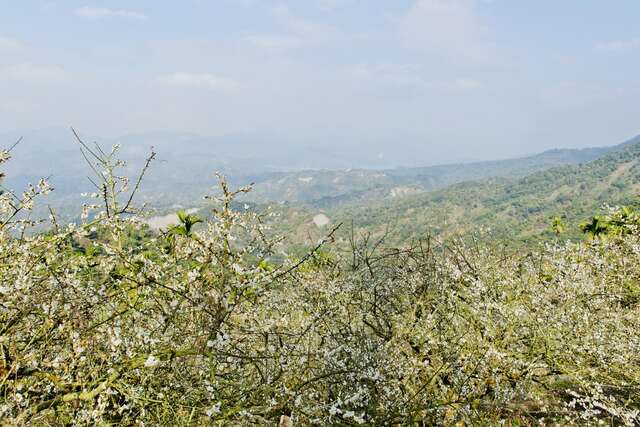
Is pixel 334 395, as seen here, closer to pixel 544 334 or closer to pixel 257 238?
pixel 257 238

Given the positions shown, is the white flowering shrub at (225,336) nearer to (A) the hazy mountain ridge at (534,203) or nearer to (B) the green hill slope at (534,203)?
(B) the green hill slope at (534,203)

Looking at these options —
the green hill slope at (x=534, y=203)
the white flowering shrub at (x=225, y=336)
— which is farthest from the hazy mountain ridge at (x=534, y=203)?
the white flowering shrub at (x=225, y=336)

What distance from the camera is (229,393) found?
434 cm

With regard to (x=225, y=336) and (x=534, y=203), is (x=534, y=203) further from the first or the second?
(x=225, y=336)

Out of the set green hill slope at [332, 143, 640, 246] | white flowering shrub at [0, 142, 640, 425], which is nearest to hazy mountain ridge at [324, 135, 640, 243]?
green hill slope at [332, 143, 640, 246]

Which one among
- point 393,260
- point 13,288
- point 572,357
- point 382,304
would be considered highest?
point 13,288

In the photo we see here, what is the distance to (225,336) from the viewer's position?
3818 mm

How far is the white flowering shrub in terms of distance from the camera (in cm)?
371

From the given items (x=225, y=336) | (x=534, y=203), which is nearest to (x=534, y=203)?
(x=534, y=203)

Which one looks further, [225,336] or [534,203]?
[534,203]

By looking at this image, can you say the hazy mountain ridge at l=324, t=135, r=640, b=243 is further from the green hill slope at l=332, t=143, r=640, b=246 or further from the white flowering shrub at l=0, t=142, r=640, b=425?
the white flowering shrub at l=0, t=142, r=640, b=425

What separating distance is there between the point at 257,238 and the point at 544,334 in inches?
191

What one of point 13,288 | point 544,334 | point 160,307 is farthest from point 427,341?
point 13,288

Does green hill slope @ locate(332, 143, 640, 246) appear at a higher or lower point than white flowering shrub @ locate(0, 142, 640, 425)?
lower
